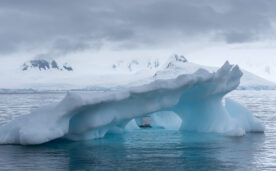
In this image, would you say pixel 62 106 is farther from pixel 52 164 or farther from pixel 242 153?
pixel 242 153

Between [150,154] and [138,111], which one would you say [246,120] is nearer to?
[138,111]

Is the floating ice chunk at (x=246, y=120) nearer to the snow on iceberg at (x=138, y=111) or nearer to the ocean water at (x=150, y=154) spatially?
the snow on iceberg at (x=138, y=111)

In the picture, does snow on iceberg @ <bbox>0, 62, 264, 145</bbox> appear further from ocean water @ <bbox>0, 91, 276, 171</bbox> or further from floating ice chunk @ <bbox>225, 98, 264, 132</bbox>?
ocean water @ <bbox>0, 91, 276, 171</bbox>

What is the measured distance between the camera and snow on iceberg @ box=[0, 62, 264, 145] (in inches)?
671

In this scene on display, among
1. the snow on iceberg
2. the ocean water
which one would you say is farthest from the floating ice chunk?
the ocean water

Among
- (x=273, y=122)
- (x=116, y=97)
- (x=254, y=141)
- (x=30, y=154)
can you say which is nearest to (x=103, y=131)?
(x=116, y=97)

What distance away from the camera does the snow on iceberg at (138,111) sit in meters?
17.0

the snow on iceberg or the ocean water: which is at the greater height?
the snow on iceberg

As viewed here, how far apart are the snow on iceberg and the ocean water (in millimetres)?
607

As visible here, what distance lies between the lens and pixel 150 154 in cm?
1526

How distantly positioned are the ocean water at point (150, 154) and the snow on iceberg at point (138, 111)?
607mm

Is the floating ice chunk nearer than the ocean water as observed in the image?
No

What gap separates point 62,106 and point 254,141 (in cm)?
802

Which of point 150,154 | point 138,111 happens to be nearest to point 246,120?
point 138,111
